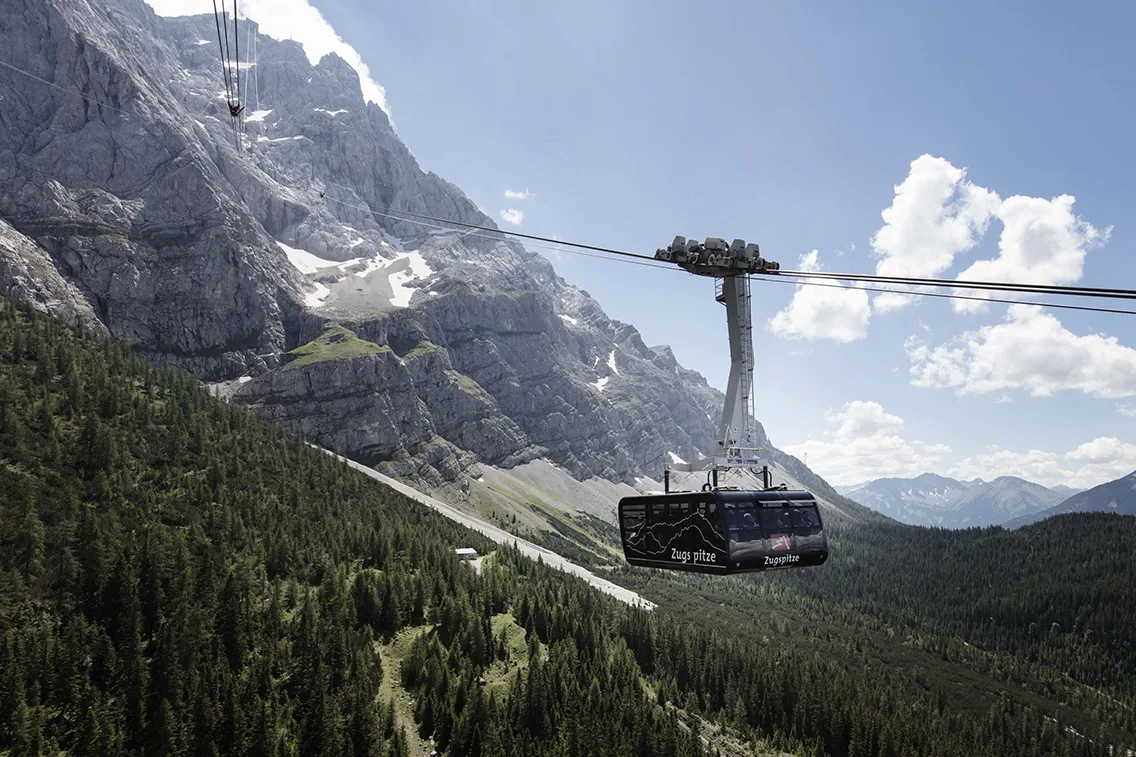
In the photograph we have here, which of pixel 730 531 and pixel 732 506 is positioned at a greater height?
pixel 732 506

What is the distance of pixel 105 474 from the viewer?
4830 inches

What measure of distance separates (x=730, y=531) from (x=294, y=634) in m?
91.0

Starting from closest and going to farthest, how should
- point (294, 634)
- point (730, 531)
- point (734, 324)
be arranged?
point (734, 324) < point (730, 531) < point (294, 634)

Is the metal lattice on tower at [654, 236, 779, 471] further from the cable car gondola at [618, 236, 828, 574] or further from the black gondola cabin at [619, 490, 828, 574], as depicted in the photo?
the black gondola cabin at [619, 490, 828, 574]

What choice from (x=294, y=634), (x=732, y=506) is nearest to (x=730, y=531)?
(x=732, y=506)

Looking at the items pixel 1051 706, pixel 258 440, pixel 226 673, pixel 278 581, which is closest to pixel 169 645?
pixel 226 673

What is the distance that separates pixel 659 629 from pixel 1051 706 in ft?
455

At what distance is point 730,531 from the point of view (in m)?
29.9

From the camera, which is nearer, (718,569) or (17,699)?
(718,569)

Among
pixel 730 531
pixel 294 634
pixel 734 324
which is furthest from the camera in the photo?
pixel 294 634

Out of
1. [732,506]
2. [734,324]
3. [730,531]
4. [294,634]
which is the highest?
[734,324]

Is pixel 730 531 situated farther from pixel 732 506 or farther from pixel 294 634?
pixel 294 634

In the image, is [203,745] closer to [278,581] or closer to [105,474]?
[278,581]

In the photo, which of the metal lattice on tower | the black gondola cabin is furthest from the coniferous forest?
the metal lattice on tower
